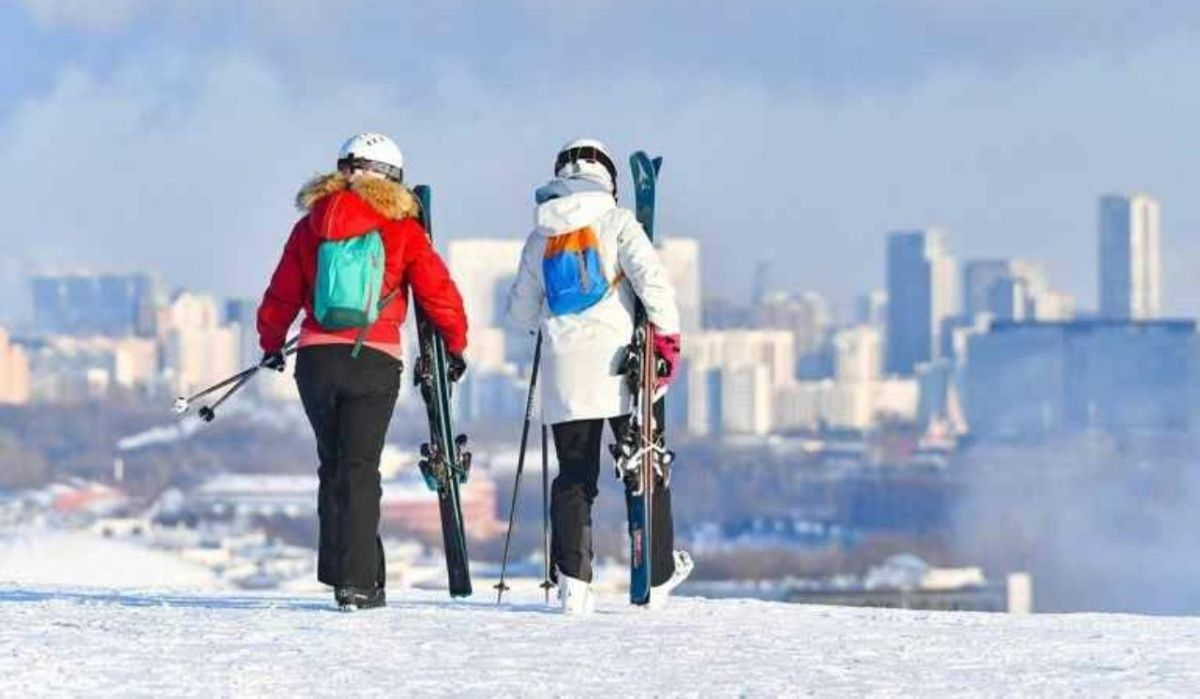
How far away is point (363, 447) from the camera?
379 inches

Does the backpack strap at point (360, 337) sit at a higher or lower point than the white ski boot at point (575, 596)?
higher

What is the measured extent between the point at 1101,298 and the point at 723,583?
270 ft

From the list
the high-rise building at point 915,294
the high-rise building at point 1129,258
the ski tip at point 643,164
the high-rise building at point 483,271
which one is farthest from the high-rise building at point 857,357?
the ski tip at point 643,164

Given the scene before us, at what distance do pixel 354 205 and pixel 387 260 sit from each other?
0.15 metres

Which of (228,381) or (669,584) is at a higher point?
(228,381)

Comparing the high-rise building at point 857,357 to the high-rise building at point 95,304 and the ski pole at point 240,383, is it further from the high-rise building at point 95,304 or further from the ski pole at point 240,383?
the ski pole at point 240,383

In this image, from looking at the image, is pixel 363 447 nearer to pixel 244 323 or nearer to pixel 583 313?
pixel 583 313

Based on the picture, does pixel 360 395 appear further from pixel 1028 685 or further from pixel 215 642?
pixel 1028 685

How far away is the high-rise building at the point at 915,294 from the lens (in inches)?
6737

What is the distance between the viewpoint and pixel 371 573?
9.68 m

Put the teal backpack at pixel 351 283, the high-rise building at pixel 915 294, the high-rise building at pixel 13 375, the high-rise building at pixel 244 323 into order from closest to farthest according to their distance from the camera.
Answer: the teal backpack at pixel 351 283, the high-rise building at pixel 13 375, the high-rise building at pixel 244 323, the high-rise building at pixel 915 294

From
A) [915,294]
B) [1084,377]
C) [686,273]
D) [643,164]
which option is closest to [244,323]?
[686,273]

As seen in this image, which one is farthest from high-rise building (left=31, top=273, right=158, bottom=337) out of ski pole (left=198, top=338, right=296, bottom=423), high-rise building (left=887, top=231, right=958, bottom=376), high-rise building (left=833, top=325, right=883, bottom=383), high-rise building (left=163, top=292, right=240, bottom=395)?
ski pole (left=198, top=338, right=296, bottom=423)

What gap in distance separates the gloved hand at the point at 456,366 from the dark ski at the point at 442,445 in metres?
0.02
